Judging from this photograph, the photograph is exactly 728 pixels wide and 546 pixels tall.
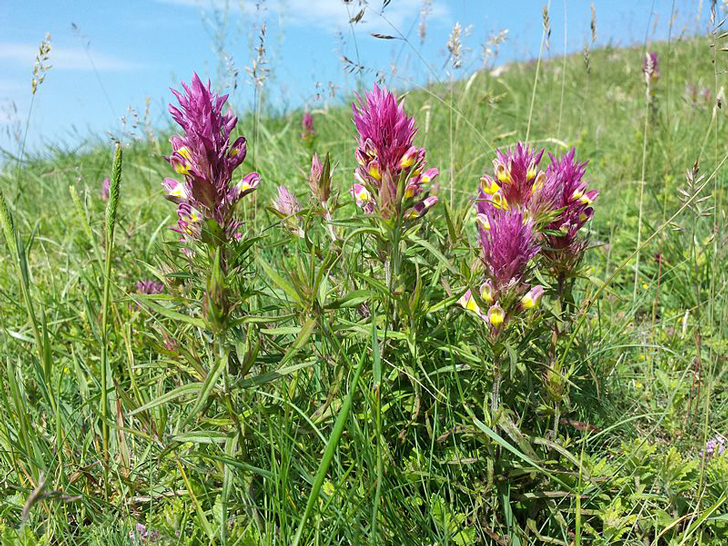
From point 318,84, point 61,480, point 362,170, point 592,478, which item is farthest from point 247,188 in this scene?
point 318,84

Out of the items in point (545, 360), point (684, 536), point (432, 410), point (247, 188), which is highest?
point (247, 188)

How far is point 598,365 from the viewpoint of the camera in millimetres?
2191

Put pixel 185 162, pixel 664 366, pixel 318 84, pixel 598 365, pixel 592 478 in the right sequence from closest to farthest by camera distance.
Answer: pixel 185 162 < pixel 592 478 < pixel 598 365 < pixel 664 366 < pixel 318 84

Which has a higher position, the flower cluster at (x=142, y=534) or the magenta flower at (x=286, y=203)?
the magenta flower at (x=286, y=203)

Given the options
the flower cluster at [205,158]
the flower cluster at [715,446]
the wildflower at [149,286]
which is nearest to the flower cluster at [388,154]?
the flower cluster at [205,158]

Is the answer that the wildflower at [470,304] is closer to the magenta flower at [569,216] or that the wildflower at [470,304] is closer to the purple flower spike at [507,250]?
the purple flower spike at [507,250]

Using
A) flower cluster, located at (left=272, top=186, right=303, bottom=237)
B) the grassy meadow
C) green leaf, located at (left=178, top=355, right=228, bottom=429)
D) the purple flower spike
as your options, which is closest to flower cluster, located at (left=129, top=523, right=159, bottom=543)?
the grassy meadow

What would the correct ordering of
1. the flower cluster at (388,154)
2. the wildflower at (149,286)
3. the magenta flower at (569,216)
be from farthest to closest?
1. the wildflower at (149,286)
2. the magenta flower at (569,216)
3. the flower cluster at (388,154)

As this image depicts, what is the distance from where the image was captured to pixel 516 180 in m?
1.64

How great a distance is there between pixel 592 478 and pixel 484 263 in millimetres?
757

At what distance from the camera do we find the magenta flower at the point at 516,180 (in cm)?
161

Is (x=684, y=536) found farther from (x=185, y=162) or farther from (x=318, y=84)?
(x=318, y=84)

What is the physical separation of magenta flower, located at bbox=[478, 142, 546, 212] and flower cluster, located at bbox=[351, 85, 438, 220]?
0.72ft

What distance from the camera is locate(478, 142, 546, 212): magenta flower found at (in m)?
1.61
